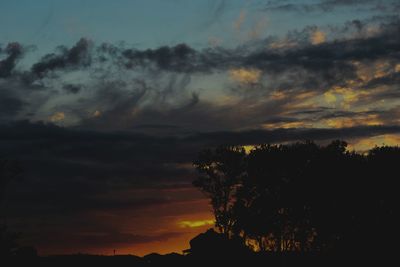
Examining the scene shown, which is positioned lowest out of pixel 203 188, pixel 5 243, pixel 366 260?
pixel 366 260

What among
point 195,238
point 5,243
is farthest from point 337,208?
point 5,243

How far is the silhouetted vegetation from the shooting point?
94.6m

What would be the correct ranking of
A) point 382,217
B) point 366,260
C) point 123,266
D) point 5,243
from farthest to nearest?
point 382,217
point 366,260
point 123,266
point 5,243

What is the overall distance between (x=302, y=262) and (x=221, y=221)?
1633cm

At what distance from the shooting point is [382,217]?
95.0 meters

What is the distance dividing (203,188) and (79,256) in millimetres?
22276

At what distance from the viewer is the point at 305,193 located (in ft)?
317

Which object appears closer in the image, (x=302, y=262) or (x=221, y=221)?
(x=302, y=262)

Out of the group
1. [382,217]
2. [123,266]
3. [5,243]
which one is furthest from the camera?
[382,217]

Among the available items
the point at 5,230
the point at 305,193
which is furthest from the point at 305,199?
the point at 5,230

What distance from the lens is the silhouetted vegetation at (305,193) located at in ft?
310

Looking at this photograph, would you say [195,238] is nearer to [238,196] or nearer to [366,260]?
[238,196]

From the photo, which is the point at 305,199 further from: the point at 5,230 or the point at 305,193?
the point at 5,230

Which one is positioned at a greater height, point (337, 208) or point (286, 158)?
point (286, 158)
